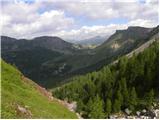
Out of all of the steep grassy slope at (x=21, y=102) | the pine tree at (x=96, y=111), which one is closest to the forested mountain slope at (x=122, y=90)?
the pine tree at (x=96, y=111)

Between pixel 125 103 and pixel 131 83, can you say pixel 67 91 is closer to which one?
pixel 131 83

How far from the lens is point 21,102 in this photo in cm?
3112

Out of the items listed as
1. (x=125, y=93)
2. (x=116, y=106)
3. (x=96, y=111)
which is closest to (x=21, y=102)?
(x=96, y=111)

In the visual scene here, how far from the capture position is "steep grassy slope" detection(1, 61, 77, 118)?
25.8m

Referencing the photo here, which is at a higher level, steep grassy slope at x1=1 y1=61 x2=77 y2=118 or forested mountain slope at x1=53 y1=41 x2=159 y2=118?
steep grassy slope at x1=1 y1=61 x2=77 y2=118

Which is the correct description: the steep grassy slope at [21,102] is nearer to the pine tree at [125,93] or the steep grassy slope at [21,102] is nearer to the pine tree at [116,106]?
the pine tree at [116,106]

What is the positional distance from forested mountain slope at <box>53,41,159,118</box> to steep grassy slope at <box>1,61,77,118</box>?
69539 millimetres

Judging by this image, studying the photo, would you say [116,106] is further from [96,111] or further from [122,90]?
[122,90]

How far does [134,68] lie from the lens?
530 ft

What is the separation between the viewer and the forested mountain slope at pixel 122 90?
13025 centimetres

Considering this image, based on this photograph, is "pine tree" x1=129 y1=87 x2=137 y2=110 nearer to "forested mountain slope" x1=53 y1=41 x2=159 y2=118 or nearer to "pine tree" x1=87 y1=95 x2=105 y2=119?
"forested mountain slope" x1=53 y1=41 x2=159 y2=118

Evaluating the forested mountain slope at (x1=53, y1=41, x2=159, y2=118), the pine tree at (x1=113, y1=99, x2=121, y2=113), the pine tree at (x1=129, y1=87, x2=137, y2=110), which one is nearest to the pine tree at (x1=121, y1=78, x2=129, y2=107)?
the forested mountain slope at (x1=53, y1=41, x2=159, y2=118)

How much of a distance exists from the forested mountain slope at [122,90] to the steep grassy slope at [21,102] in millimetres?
69539

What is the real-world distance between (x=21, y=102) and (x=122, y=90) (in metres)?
118
